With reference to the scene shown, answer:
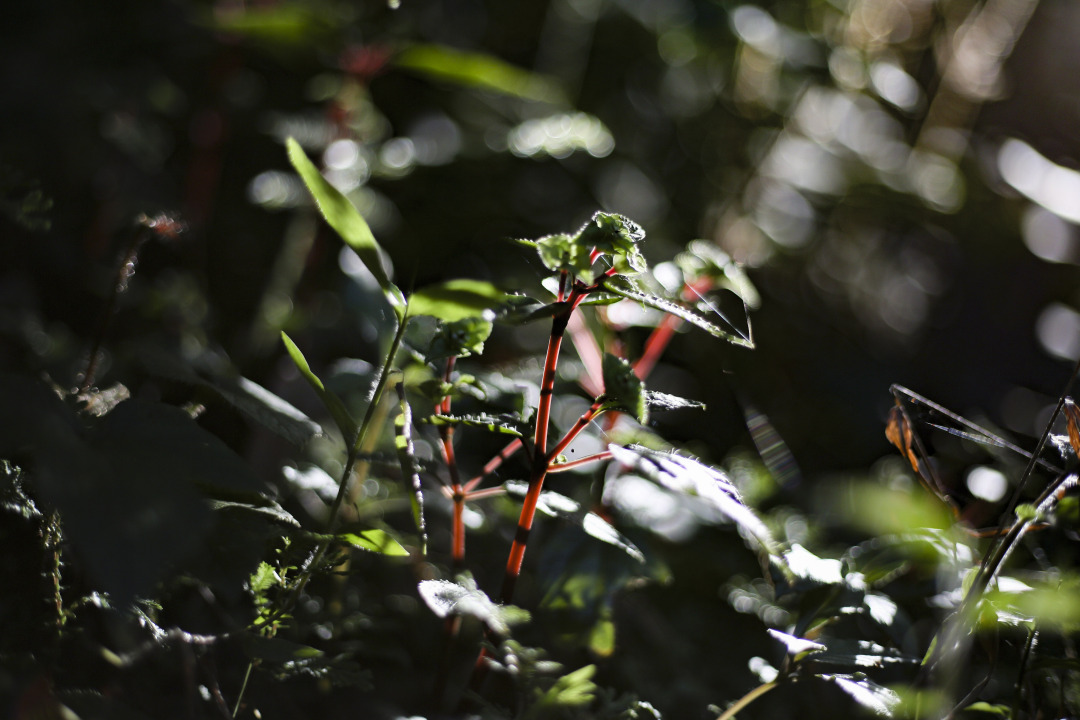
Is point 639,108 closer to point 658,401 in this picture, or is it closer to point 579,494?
point 579,494

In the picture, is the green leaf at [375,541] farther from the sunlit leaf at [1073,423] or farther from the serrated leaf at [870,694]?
the sunlit leaf at [1073,423]

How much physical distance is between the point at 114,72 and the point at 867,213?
1.68 metres

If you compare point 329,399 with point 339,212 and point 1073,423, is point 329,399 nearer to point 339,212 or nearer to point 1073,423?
point 339,212

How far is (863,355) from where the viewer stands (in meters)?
1.57

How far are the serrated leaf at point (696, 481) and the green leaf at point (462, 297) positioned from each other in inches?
5.3

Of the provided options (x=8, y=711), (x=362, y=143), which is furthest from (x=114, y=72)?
(x=8, y=711)

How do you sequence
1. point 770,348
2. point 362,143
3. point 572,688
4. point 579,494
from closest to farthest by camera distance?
point 572,688, point 579,494, point 362,143, point 770,348

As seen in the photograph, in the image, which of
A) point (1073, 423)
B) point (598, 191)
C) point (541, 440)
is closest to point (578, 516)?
point (541, 440)

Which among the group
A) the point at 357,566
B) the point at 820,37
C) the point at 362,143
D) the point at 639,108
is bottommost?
the point at 357,566

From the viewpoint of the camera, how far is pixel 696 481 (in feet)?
1.55

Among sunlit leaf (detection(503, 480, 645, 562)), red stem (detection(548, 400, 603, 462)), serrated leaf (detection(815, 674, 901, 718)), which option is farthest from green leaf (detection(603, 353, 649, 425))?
serrated leaf (detection(815, 674, 901, 718))

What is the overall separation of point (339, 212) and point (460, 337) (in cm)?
12

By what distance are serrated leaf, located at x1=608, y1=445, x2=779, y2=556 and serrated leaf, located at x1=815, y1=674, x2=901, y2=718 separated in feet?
0.40

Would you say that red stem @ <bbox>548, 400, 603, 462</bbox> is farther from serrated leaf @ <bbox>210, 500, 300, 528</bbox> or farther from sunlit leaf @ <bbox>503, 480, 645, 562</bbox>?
serrated leaf @ <bbox>210, 500, 300, 528</bbox>
